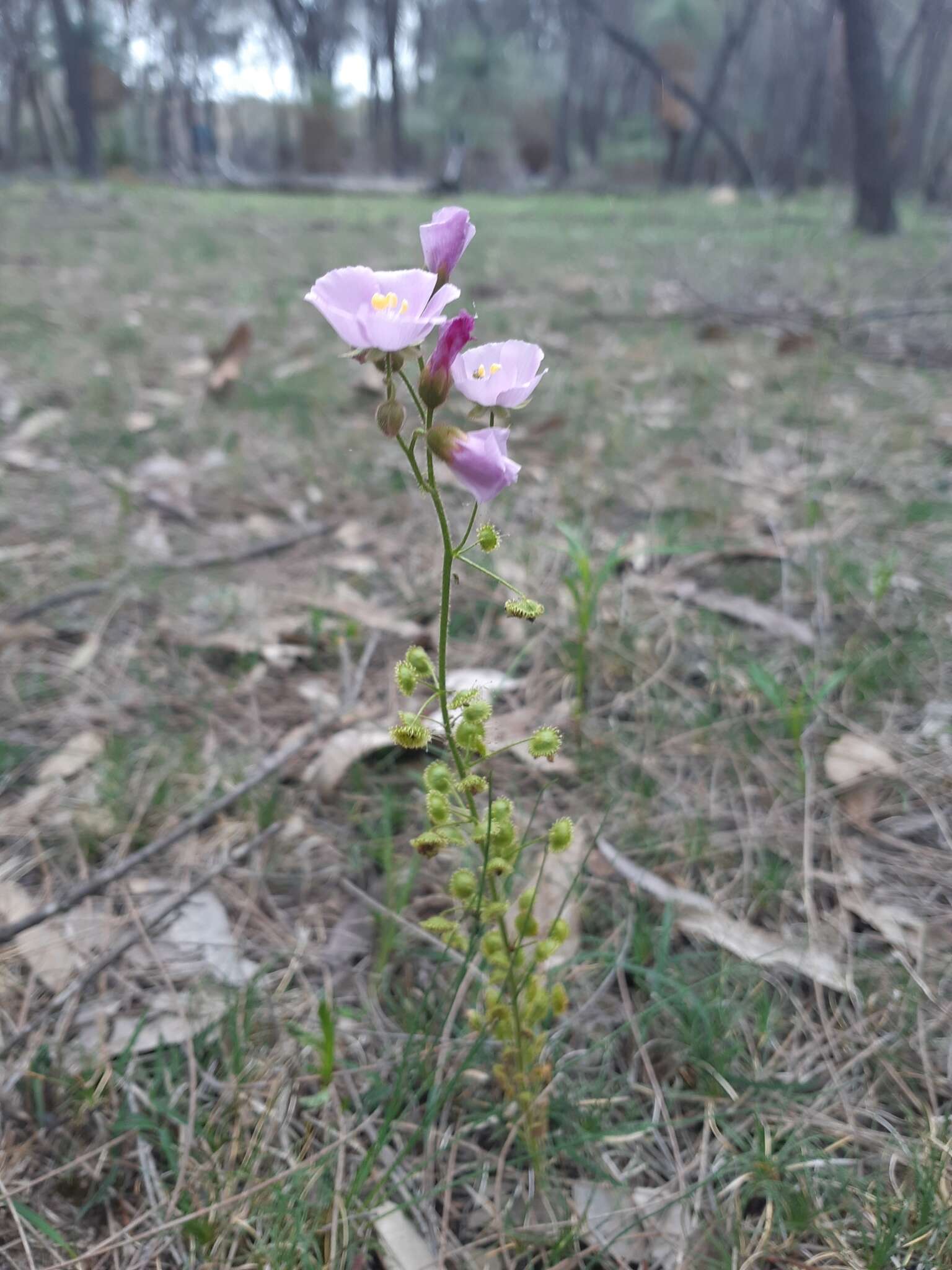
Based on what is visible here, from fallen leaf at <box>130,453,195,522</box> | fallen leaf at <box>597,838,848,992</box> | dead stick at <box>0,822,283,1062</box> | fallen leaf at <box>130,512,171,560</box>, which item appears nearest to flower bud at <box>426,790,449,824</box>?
fallen leaf at <box>597,838,848,992</box>

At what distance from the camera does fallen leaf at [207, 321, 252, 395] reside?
11.5 ft

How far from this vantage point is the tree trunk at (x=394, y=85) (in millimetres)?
23797

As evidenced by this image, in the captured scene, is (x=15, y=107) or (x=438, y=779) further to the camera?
(x=15, y=107)

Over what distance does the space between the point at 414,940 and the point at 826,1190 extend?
0.61 m

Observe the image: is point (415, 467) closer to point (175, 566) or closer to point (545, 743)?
point (545, 743)

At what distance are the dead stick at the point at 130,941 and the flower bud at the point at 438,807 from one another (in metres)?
0.64

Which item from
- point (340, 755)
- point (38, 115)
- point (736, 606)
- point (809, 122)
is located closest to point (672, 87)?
point (736, 606)

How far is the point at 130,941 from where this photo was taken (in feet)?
4.17

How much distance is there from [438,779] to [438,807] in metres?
0.03

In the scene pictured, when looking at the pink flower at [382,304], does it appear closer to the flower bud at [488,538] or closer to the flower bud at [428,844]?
the flower bud at [488,538]

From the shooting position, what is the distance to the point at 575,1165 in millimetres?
1036

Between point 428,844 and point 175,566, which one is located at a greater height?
point 428,844

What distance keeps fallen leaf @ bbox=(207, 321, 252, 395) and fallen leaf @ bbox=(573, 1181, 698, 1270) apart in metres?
3.26

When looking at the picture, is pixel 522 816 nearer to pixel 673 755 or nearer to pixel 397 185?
pixel 673 755
